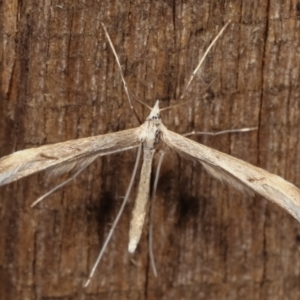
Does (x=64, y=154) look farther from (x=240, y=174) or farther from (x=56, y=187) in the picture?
(x=240, y=174)

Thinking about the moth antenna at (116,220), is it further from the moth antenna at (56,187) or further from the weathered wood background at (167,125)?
the moth antenna at (56,187)

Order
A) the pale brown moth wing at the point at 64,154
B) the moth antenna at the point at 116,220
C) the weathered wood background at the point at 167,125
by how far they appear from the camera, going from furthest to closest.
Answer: the moth antenna at the point at 116,220 < the weathered wood background at the point at 167,125 < the pale brown moth wing at the point at 64,154

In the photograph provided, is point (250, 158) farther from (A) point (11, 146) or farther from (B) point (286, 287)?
(A) point (11, 146)

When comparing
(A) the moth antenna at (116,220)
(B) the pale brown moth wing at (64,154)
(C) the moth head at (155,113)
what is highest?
(C) the moth head at (155,113)

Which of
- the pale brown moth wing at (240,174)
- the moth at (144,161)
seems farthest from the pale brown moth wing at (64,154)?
the pale brown moth wing at (240,174)

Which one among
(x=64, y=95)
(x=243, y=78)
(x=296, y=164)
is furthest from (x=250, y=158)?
(x=64, y=95)

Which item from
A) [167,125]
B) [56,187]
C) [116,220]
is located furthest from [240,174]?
[56,187]

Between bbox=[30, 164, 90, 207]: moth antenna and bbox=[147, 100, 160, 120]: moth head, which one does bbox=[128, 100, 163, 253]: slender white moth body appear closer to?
bbox=[147, 100, 160, 120]: moth head
